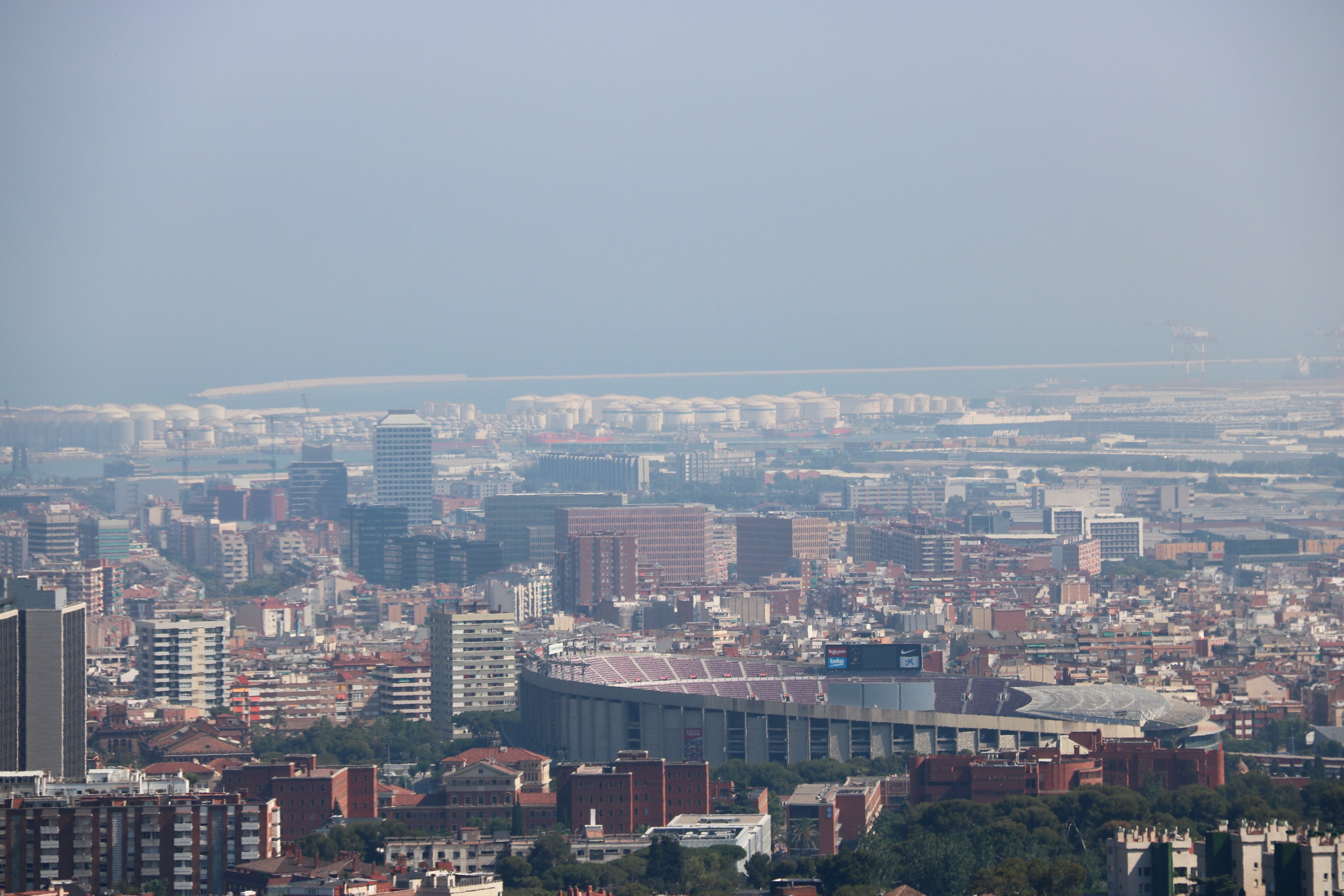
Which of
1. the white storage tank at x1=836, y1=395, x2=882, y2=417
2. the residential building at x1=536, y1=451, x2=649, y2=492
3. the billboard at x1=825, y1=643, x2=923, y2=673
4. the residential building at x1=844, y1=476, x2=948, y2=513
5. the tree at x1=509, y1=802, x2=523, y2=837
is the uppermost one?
the white storage tank at x1=836, y1=395, x2=882, y2=417

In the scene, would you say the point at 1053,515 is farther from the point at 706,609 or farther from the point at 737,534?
the point at 706,609

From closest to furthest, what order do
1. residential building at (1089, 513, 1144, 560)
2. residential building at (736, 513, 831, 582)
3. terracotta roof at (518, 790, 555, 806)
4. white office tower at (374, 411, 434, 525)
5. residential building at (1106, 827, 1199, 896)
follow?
1. residential building at (1106, 827, 1199, 896)
2. terracotta roof at (518, 790, 555, 806)
3. residential building at (736, 513, 831, 582)
4. residential building at (1089, 513, 1144, 560)
5. white office tower at (374, 411, 434, 525)

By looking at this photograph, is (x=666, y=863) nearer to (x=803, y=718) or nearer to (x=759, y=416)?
(x=803, y=718)

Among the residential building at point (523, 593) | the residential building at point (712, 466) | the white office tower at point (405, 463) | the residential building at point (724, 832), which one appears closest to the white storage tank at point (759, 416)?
the residential building at point (712, 466)

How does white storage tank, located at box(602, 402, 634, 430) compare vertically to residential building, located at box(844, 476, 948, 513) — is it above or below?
above

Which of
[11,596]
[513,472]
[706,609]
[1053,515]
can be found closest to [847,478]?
[513,472]

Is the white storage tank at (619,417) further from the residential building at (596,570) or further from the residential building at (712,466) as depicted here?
the residential building at (596,570)

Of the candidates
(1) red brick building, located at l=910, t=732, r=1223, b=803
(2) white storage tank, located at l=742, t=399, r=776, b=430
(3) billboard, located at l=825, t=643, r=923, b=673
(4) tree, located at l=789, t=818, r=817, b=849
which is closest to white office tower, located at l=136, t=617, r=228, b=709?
(3) billboard, located at l=825, t=643, r=923, b=673

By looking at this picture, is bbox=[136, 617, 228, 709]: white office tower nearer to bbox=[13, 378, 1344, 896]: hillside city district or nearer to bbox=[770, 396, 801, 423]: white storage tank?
bbox=[13, 378, 1344, 896]: hillside city district
